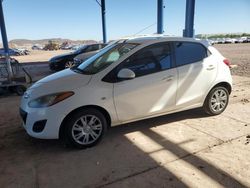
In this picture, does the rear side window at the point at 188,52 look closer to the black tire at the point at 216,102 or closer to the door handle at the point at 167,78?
the door handle at the point at 167,78

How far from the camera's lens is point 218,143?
12.9ft

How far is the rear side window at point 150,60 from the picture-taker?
416 cm

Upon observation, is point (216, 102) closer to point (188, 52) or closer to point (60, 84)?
point (188, 52)

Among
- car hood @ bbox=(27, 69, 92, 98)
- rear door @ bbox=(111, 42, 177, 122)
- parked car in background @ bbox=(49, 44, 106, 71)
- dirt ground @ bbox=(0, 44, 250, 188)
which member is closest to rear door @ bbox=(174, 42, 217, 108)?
rear door @ bbox=(111, 42, 177, 122)

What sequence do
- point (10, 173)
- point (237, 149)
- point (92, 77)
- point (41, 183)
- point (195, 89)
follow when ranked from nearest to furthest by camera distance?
point (41, 183)
point (10, 173)
point (237, 149)
point (92, 77)
point (195, 89)

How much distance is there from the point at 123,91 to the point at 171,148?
45.8 inches

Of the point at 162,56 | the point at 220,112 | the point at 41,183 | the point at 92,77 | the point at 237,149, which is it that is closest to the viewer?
the point at 41,183

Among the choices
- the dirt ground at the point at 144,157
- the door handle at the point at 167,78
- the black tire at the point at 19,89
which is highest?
the door handle at the point at 167,78

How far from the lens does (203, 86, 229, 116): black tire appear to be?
5.00m

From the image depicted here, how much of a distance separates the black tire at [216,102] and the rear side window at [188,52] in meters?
0.76

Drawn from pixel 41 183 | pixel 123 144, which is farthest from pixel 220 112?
pixel 41 183

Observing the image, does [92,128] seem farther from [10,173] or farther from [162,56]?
[162,56]

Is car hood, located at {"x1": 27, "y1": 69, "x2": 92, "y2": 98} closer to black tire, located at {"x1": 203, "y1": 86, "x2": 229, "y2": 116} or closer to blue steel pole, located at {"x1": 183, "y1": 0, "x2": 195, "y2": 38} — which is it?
black tire, located at {"x1": 203, "y1": 86, "x2": 229, "y2": 116}

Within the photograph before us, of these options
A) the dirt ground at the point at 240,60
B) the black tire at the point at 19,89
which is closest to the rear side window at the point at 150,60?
the black tire at the point at 19,89
